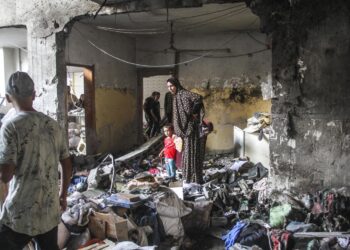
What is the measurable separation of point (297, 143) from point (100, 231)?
308 cm

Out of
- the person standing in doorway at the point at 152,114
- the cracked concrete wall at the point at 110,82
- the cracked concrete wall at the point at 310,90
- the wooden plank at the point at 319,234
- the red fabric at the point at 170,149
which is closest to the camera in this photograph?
the wooden plank at the point at 319,234

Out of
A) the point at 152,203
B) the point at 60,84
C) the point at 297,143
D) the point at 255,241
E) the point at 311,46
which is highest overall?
the point at 311,46

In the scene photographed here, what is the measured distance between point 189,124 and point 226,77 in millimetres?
4901

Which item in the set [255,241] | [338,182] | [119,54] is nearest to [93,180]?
[255,241]

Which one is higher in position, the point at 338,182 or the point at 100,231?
the point at 338,182

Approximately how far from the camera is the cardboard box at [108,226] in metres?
4.31

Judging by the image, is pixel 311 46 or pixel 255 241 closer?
pixel 255 241

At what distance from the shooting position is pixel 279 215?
5.11 meters

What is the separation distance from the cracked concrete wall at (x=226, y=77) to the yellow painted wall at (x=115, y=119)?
188 cm

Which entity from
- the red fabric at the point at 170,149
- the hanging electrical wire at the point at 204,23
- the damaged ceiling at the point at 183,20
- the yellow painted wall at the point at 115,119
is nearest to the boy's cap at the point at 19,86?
the red fabric at the point at 170,149

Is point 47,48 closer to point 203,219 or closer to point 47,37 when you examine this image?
point 47,37

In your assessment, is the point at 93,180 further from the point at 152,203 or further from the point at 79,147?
the point at 79,147

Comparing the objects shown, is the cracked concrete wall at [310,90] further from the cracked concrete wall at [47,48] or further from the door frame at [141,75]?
the door frame at [141,75]

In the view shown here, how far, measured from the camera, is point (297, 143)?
5477 millimetres
